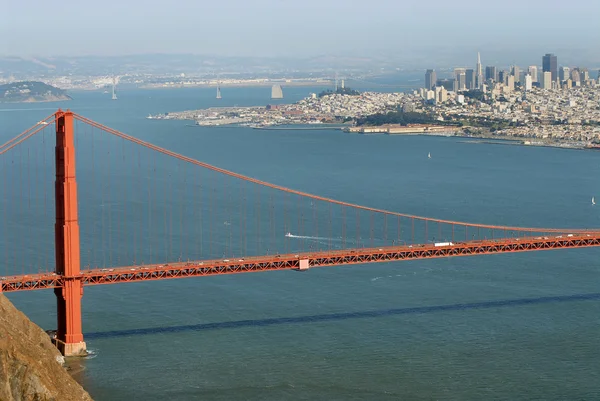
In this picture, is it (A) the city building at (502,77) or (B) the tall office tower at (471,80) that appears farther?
(B) the tall office tower at (471,80)

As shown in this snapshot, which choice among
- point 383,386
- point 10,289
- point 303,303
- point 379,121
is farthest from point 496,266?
point 379,121

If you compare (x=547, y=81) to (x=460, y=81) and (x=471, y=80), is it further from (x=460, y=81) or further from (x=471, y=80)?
(x=471, y=80)

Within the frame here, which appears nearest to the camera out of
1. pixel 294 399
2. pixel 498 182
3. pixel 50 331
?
pixel 294 399

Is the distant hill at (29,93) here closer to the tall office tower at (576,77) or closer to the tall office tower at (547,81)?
the tall office tower at (547,81)

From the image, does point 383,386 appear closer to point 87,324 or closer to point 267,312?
point 267,312

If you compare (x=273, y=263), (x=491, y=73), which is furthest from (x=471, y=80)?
(x=273, y=263)

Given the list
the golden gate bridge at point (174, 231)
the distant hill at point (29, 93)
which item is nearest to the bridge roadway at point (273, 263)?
the golden gate bridge at point (174, 231)

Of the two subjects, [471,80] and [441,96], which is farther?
[471,80]
